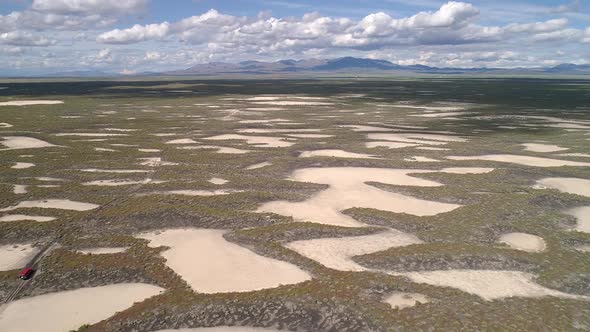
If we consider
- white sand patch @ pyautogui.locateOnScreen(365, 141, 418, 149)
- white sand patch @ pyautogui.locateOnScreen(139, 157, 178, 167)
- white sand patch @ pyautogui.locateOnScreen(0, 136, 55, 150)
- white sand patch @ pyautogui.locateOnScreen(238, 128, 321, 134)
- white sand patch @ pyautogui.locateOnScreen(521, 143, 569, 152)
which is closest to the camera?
white sand patch @ pyautogui.locateOnScreen(139, 157, 178, 167)

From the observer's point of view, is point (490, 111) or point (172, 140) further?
point (490, 111)

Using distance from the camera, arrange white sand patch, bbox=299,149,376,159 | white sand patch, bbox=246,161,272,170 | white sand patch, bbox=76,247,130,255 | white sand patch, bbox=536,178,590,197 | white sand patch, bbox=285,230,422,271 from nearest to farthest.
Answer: white sand patch, bbox=285,230,422,271 < white sand patch, bbox=76,247,130,255 < white sand patch, bbox=536,178,590,197 < white sand patch, bbox=246,161,272,170 < white sand patch, bbox=299,149,376,159

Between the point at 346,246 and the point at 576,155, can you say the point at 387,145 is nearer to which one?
the point at 576,155

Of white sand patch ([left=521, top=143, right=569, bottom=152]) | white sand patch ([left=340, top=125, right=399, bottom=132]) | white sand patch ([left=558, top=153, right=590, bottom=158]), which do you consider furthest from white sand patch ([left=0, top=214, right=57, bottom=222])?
white sand patch ([left=558, top=153, right=590, bottom=158])

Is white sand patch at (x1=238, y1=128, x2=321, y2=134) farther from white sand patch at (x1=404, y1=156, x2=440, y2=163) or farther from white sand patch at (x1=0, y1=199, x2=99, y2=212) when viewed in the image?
white sand patch at (x1=0, y1=199, x2=99, y2=212)

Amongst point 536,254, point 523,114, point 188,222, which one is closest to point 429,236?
point 536,254

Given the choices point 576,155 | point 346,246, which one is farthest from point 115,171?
point 576,155

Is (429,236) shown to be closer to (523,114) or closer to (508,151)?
(508,151)
